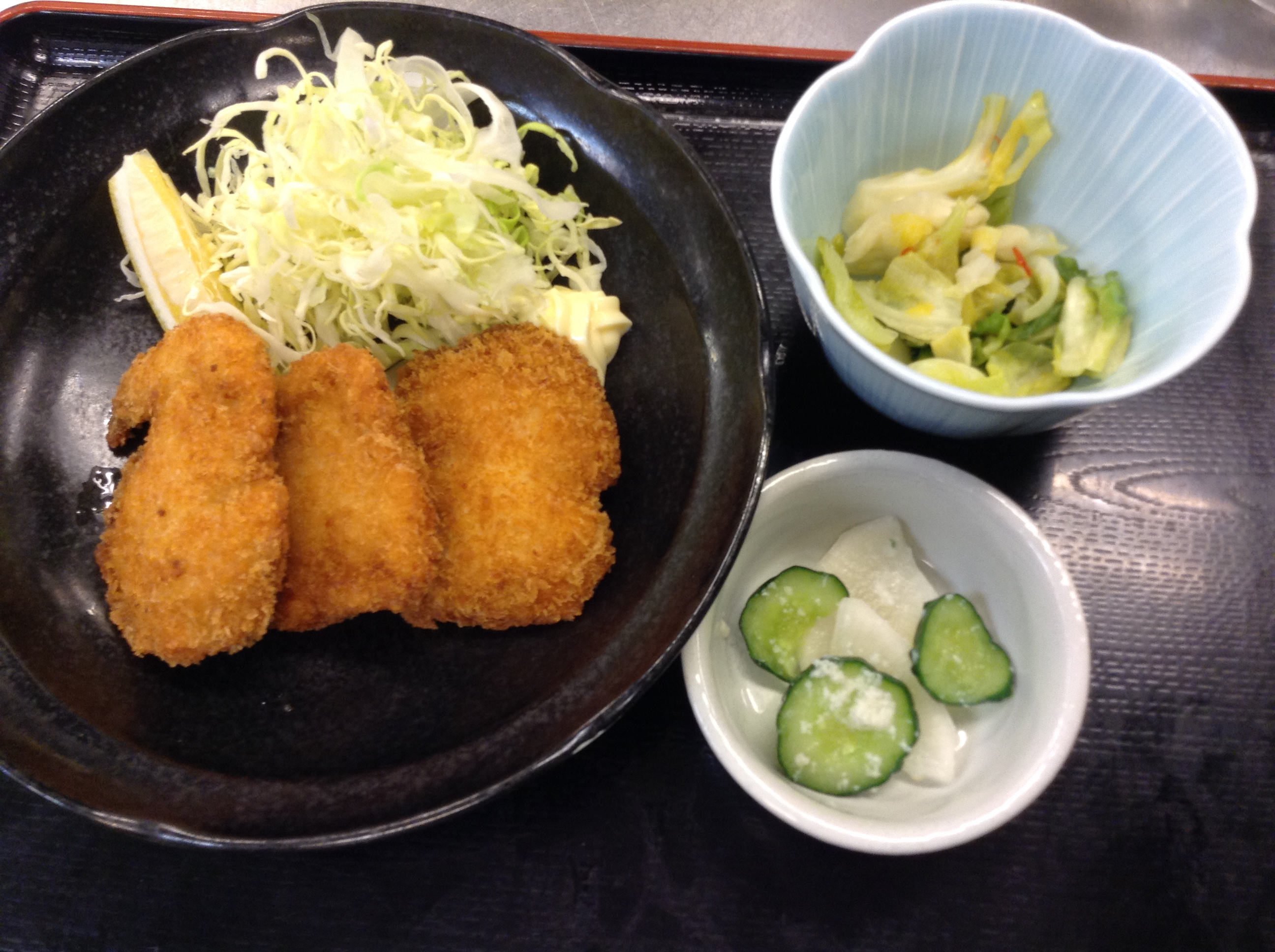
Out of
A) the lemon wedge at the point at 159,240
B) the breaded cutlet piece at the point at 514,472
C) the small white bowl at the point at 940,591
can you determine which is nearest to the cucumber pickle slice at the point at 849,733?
the small white bowl at the point at 940,591

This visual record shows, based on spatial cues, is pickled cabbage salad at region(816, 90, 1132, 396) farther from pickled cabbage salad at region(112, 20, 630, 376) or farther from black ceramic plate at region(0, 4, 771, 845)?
pickled cabbage salad at region(112, 20, 630, 376)

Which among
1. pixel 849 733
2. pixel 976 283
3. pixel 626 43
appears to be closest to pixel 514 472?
pixel 849 733

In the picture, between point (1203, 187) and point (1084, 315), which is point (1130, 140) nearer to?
point (1203, 187)

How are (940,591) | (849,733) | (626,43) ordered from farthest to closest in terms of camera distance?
(626,43), (940,591), (849,733)

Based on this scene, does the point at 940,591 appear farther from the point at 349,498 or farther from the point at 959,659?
the point at 349,498

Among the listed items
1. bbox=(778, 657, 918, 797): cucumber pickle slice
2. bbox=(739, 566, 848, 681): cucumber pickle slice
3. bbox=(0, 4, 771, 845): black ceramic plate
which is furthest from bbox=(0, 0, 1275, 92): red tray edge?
bbox=(778, 657, 918, 797): cucumber pickle slice

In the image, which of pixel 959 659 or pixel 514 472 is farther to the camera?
pixel 514 472
